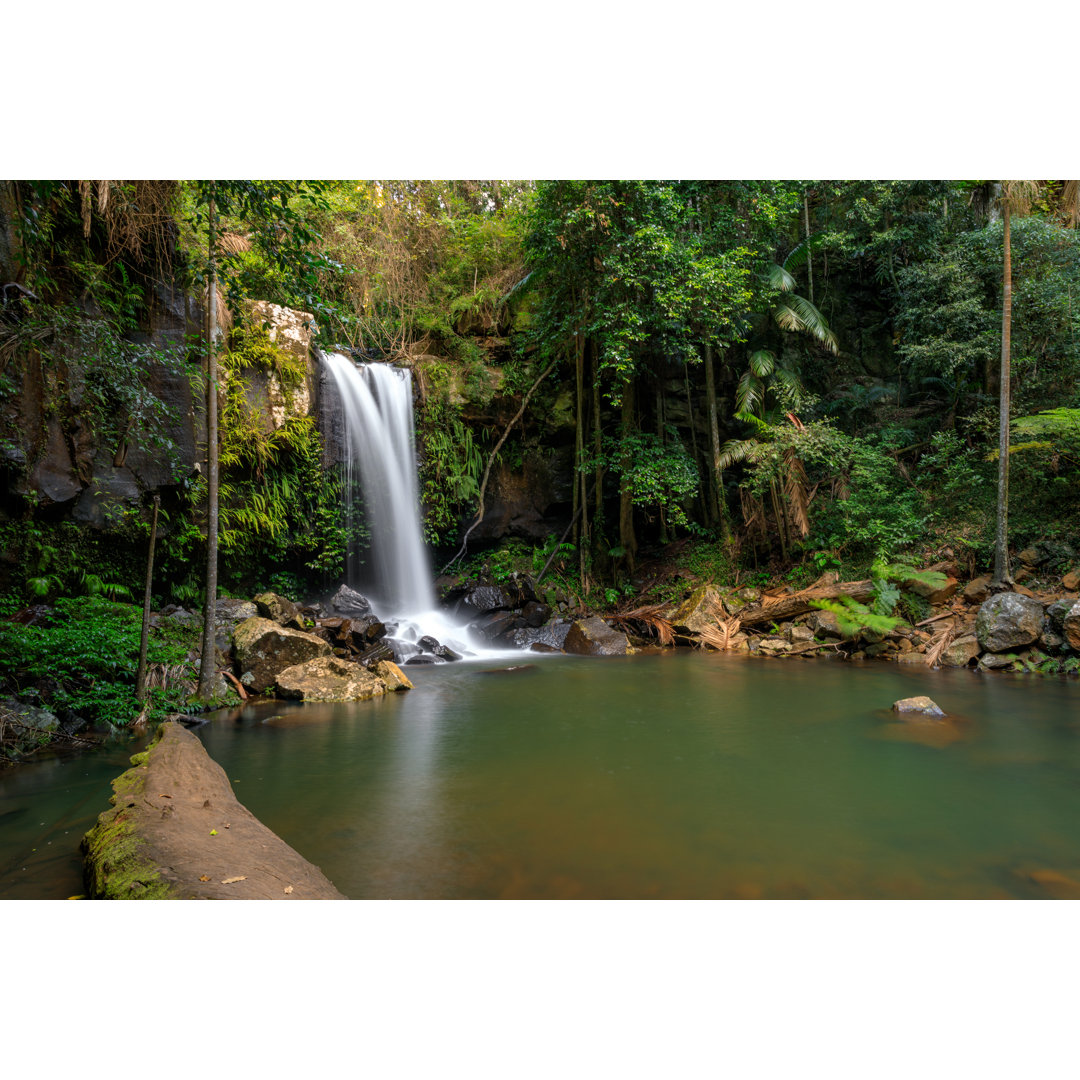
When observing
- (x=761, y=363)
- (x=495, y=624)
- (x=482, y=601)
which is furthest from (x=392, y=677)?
(x=761, y=363)

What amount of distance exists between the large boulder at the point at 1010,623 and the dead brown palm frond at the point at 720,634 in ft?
12.2

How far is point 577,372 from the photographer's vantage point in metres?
13.3

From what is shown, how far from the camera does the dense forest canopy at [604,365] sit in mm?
8148

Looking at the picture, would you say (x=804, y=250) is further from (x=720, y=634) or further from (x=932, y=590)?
(x=720, y=634)

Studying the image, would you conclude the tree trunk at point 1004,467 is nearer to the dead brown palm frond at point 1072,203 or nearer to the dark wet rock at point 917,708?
the dead brown palm frond at point 1072,203

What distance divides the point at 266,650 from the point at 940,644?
31.4 ft

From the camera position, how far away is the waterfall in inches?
508

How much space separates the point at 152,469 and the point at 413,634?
4.94 meters

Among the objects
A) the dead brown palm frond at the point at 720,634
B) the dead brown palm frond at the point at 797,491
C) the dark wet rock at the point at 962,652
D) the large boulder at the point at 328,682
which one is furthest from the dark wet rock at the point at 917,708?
the large boulder at the point at 328,682

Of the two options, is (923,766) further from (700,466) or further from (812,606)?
(700,466)

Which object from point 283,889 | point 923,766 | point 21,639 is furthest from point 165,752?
point 923,766

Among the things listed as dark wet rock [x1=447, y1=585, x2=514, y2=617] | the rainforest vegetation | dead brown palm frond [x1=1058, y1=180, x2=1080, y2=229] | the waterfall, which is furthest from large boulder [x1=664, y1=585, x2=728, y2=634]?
dead brown palm frond [x1=1058, y1=180, x2=1080, y2=229]

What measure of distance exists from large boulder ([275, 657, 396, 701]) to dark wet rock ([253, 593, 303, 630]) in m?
1.49

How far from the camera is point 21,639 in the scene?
614 cm
